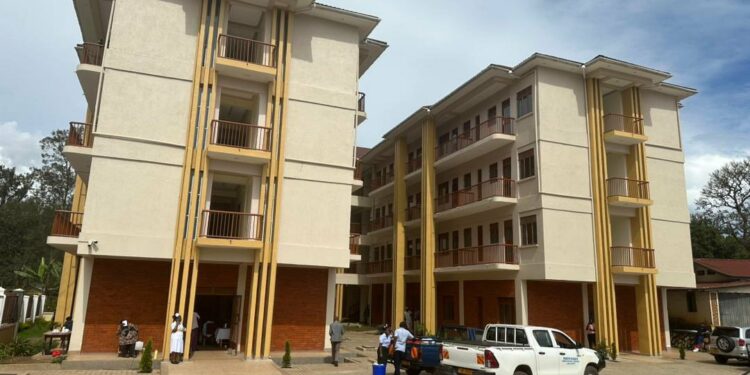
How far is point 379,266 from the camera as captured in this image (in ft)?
117

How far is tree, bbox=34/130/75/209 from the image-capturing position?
61656 mm

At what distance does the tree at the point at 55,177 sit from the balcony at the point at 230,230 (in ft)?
168

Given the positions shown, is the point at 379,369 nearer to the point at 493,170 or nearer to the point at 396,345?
the point at 396,345

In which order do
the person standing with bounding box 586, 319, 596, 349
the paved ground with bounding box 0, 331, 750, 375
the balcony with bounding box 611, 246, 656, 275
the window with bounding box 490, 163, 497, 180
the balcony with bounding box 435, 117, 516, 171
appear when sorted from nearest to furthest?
the paved ground with bounding box 0, 331, 750, 375 < the person standing with bounding box 586, 319, 596, 349 < the balcony with bounding box 611, 246, 656, 275 < the balcony with bounding box 435, 117, 516, 171 < the window with bounding box 490, 163, 497, 180

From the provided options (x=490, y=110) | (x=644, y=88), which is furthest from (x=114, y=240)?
(x=644, y=88)

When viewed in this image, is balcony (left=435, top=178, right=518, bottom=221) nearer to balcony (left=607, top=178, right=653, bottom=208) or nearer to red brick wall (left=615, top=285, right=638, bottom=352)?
balcony (left=607, top=178, right=653, bottom=208)

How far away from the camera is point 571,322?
23594mm

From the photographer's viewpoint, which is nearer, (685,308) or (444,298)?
(685,308)

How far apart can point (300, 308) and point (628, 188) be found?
53.0ft

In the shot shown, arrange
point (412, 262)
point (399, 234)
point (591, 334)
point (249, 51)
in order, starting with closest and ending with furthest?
point (249, 51) → point (591, 334) → point (412, 262) → point (399, 234)

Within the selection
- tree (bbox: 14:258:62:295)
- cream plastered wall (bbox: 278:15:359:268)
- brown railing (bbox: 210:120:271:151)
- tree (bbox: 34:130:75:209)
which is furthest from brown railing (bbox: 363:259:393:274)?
tree (bbox: 34:130:75:209)

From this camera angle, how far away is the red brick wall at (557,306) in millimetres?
23156

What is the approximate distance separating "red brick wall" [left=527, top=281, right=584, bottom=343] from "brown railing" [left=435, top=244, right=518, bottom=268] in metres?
1.51

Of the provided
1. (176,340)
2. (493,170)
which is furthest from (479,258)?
(176,340)
